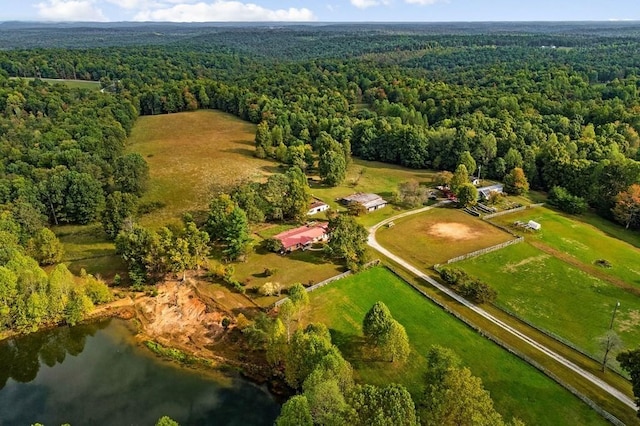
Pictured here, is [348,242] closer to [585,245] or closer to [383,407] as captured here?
[383,407]

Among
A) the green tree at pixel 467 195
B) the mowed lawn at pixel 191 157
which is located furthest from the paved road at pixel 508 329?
the mowed lawn at pixel 191 157

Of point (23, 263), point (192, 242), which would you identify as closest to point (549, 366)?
point (192, 242)

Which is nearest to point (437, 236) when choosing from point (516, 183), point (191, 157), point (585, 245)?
point (585, 245)

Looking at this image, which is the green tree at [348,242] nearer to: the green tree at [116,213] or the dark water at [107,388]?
the dark water at [107,388]

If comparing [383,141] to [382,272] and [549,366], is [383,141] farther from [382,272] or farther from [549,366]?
[549,366]

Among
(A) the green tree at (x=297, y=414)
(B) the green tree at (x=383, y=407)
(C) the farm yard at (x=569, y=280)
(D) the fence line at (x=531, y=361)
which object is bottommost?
(C) the farm yard at (x=569, y=280)

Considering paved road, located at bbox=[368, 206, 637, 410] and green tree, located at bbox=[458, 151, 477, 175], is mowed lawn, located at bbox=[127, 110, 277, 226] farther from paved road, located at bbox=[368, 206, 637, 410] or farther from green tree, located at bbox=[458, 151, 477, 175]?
green tree, located at bbox=[458, 151, 477, 175]
